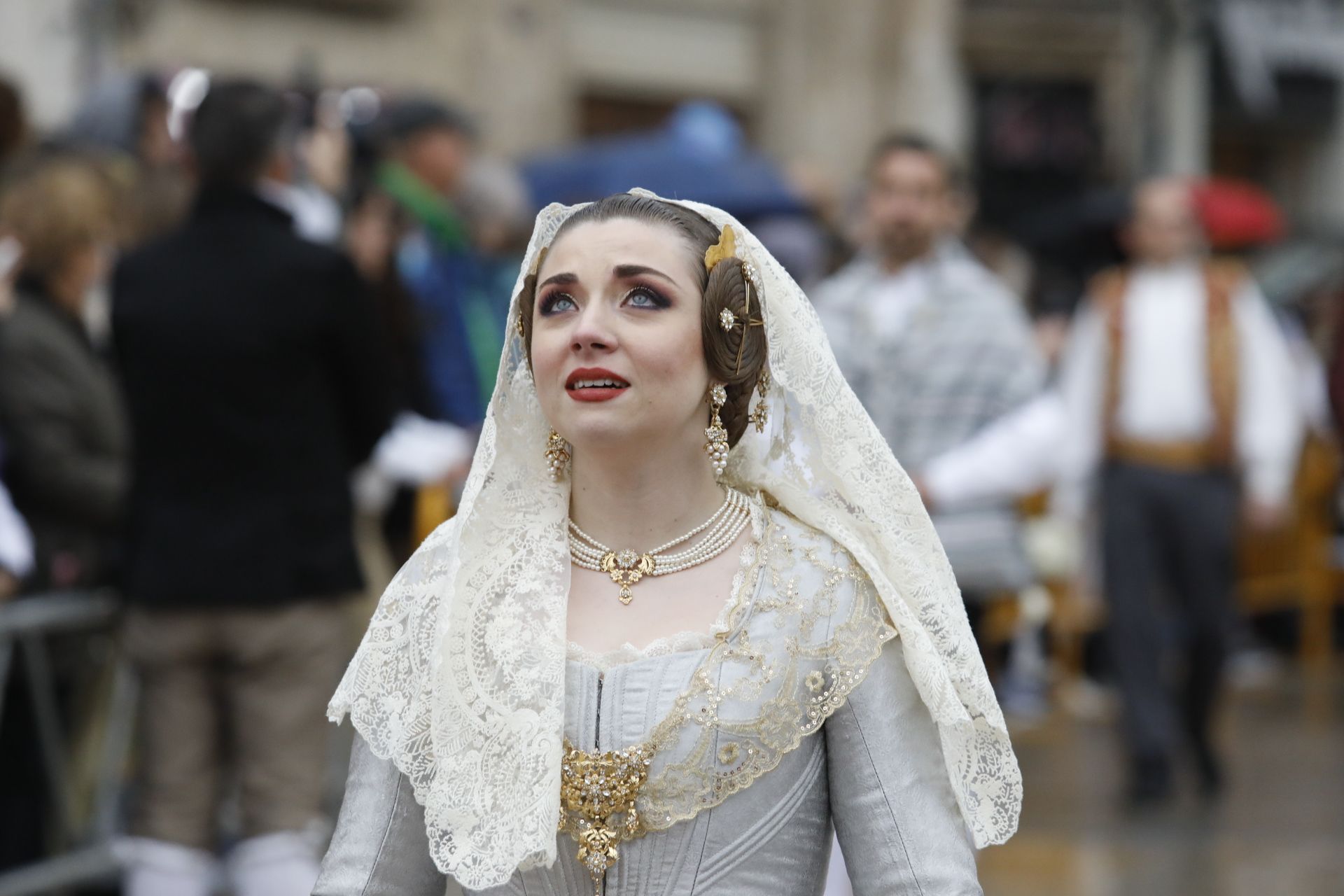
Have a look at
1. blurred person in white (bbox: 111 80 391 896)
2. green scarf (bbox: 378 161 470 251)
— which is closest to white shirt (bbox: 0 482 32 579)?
blurred person in white (bbox: 111 80 391 896)

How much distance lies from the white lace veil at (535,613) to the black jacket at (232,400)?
6.35 ft

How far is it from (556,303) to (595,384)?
14 cm

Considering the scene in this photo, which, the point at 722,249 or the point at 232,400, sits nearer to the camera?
the point at 722,249

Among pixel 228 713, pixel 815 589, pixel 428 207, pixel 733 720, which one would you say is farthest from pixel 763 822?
pixel 428 207

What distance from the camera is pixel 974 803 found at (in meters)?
2.49

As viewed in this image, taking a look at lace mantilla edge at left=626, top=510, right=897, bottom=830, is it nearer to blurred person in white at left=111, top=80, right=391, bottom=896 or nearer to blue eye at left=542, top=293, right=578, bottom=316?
blue eye at left=542, top=293, right=578, bottom=316

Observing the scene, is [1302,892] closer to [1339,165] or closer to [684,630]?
[684,630]

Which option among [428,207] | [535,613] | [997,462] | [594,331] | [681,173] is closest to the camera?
[594,331]

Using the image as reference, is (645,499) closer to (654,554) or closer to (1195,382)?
(654,554)

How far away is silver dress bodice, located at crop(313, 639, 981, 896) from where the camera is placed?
240 centimetres

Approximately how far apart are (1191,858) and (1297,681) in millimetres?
4039

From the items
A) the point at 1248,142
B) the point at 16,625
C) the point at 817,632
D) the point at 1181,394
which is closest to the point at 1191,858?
the point at 1181,394

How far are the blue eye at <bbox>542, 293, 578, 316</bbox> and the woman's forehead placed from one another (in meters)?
0.03

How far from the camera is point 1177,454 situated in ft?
23.2
